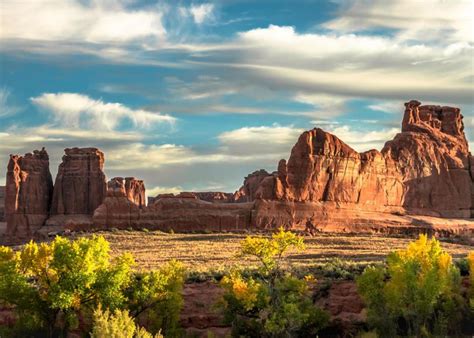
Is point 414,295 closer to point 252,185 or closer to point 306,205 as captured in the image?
point 306,205

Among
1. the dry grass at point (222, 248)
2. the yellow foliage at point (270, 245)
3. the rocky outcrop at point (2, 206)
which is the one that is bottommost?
the dry grass at point (222, 248)

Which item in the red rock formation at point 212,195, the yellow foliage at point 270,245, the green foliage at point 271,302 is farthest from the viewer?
the red rock formation at point 212,195

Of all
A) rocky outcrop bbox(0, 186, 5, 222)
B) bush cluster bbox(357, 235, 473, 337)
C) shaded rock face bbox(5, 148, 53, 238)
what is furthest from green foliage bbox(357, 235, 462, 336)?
rocky outcrop bbox(0, 186, 5, 222)

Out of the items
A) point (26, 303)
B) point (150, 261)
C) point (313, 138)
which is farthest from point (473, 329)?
point (313, 138)

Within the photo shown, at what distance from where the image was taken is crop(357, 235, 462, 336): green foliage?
119 feet

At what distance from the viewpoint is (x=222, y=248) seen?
2798 inches

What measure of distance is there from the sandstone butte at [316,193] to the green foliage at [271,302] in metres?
47.6

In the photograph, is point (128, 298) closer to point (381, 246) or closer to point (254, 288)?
point (254, 288)

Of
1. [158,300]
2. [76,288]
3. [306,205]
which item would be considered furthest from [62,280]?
[306,205]

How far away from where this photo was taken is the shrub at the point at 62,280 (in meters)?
36.5

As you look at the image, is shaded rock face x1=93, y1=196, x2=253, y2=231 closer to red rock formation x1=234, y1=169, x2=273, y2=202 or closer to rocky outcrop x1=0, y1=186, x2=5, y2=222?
red rock formation x1=234, y1=169, x2=273, y2=202

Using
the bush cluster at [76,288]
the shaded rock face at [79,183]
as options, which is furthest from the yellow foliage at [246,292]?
the shaded rock face at [79,183]

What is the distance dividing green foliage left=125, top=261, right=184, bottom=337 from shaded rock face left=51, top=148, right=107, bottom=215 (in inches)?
3150

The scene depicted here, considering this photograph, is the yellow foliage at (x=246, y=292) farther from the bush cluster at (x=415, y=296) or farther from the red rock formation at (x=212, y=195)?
the red rock formation at (x=212, y=195)
